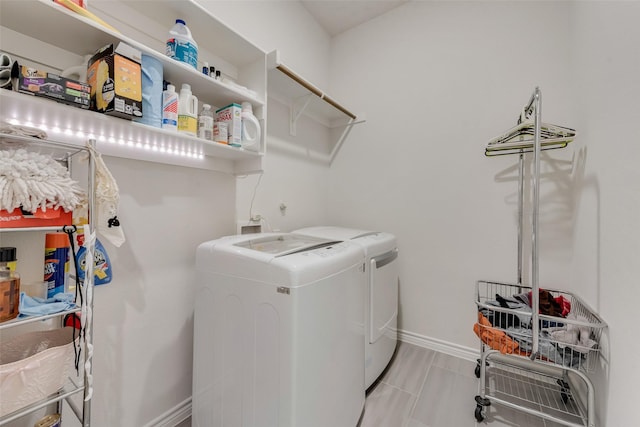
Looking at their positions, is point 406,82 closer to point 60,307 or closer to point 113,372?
point 60,307

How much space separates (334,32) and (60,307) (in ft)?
9.30

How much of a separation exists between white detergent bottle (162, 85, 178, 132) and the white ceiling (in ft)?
5.74

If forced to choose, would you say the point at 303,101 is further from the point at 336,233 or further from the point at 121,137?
the point at 121,137

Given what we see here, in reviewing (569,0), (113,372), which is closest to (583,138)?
(569,0)

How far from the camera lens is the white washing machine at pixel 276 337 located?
880mm

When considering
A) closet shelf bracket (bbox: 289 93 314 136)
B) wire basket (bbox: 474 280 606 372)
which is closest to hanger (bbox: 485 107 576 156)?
wire basket (bbox: 474 280 606 372)

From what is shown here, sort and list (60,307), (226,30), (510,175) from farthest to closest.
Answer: (510,175), (226,30), (60,307)

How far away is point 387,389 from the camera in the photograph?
155 cm

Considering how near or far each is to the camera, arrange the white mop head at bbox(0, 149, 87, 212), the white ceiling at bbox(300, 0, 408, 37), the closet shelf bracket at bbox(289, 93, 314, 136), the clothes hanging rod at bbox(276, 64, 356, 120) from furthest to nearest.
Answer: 1. the white ceiling at bbox(300, 0, 408, 37)
2. the closet shelf bracket at bbox(289, 93, 314, 136)
3. the clothes hanging rod at bbox(276, 64, 356, 120)
4. the white mop head at bbox(0, 149, 87, 212)

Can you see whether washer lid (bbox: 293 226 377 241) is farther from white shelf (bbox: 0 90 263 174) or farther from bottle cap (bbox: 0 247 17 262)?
bottle cap (bbox: 0 247 17 262)

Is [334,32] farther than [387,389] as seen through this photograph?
Yes

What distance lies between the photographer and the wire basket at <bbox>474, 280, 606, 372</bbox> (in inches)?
44.1

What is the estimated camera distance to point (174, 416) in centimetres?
127

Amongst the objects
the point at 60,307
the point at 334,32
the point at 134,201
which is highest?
the point at 334,32
